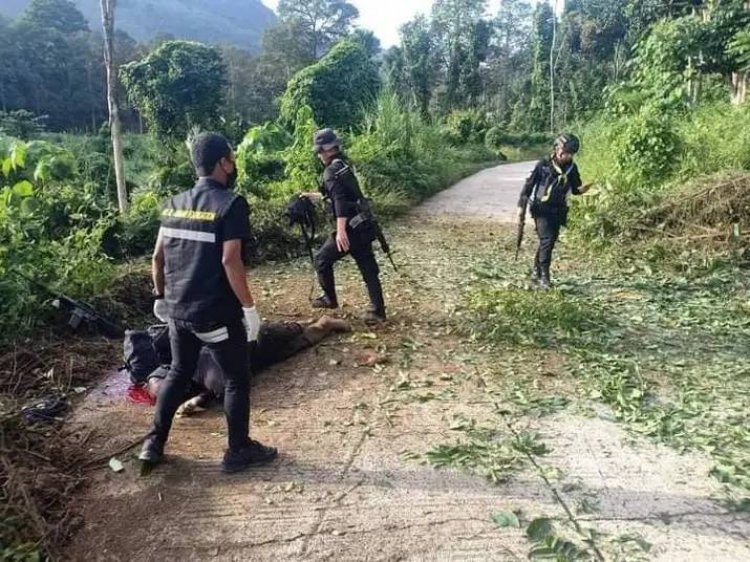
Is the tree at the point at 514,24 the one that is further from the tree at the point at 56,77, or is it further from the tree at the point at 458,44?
the tree at the point at 56,77

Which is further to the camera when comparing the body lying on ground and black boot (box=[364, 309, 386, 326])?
black boot (box=[364, 309, 386, 326])

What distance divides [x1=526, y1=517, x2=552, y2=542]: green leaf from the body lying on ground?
5.83 ft

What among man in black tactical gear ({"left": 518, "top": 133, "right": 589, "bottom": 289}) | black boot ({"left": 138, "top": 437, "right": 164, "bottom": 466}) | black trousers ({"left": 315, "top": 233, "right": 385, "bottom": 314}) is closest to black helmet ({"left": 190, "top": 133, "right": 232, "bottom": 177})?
black boot ({"left": 138, "top": 437, "right": 164, "bottom": 466})

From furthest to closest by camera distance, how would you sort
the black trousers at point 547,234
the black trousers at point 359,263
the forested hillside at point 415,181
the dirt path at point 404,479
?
the black trousers at point 547,234, the black trousers at point 359,263, the forested hillside at point 415,181, the dirt path at point 404,479

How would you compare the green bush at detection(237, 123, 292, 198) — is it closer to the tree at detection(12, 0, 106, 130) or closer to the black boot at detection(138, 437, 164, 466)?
the black boot at detection(138, 437, 164, 466)

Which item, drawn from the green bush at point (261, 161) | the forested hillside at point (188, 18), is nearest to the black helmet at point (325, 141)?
the green bush at point (261, 161)

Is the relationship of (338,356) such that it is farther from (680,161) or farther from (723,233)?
(680,161)

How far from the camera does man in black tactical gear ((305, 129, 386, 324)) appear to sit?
555cm

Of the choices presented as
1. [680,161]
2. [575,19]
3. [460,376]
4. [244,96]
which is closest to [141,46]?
[244,96]

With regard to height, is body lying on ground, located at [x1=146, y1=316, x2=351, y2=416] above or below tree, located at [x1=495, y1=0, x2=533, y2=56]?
below

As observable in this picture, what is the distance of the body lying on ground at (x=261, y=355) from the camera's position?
4344 mm

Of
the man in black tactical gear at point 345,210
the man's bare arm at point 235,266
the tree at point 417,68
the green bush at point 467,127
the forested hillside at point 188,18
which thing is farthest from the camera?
the forested hillside at point 188,18

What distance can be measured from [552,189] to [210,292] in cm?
464

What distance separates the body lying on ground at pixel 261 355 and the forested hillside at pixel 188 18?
84.7 meters
